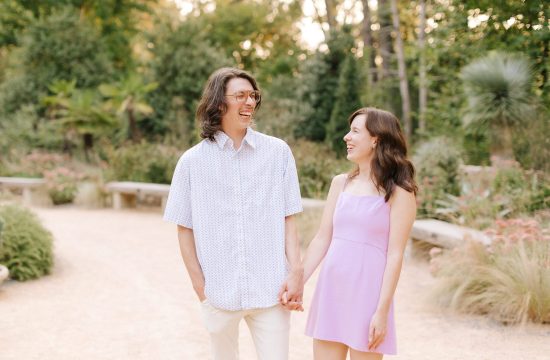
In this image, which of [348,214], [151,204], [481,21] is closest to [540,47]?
[481,21]

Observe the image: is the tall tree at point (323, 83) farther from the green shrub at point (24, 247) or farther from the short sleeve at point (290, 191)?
the short sleeve at point (290, 191)

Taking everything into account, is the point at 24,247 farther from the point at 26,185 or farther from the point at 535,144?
the point at 26,185

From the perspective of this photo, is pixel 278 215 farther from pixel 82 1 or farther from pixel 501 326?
pixel 82 1

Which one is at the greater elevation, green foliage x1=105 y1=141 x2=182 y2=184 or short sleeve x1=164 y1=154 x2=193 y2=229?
short sleeve x1=164 y1=154 x2=193 y2=229

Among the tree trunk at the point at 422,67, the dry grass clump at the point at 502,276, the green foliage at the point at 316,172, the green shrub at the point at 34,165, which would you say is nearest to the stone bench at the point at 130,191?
the green shrub at the point at 34,165

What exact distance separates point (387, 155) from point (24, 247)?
16.7 ft

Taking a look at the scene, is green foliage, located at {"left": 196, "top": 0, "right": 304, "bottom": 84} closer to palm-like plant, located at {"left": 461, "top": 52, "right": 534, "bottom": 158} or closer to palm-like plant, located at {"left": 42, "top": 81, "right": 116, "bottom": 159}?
palm-like plant, located at {"left": 42, "top": 81, "right": 116, "bottom": 159}

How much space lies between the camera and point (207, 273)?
253 cm

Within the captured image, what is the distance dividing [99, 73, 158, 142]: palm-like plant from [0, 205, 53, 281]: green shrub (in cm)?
781

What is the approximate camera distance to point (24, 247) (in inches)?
262

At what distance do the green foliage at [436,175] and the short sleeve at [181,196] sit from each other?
6204 millimetres

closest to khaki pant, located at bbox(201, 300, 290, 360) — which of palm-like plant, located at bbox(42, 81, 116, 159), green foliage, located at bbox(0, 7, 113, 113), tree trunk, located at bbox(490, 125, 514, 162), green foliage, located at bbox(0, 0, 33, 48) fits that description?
tree trunk, located at bbox(490, 125, 514, 162)

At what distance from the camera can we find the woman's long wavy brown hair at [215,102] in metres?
2.55

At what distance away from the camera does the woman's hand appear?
2.52 m
